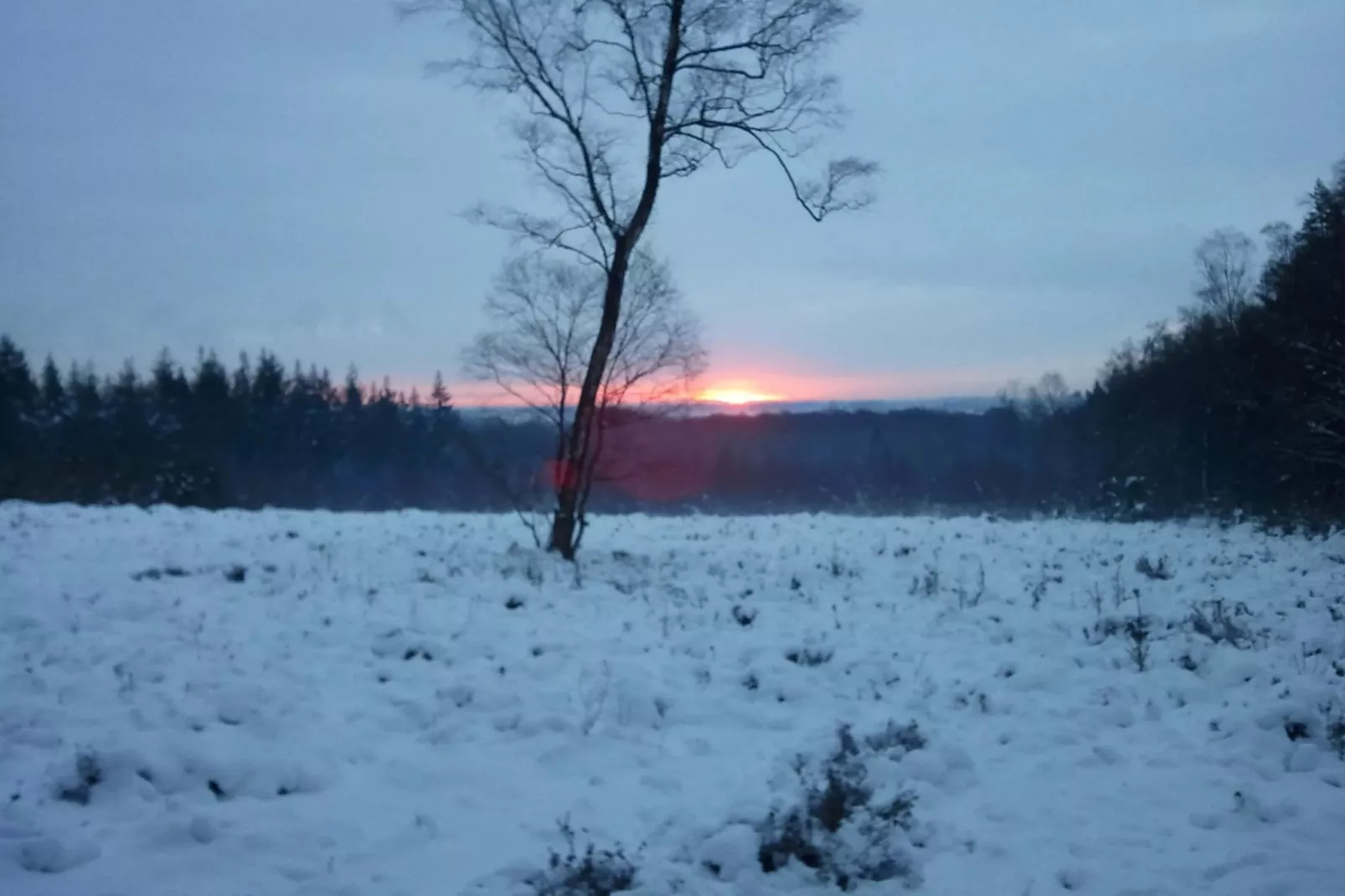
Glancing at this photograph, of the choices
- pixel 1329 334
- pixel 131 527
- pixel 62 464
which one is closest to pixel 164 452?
pixel 62 464

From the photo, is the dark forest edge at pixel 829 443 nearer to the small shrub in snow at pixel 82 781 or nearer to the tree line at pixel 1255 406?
the tree line at pixel 1255 406

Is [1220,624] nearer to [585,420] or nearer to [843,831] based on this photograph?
[843,831]

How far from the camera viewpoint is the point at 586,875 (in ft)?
16.8

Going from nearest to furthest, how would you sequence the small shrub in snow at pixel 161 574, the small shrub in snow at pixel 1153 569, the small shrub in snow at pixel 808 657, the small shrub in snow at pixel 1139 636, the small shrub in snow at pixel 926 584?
the small shrub in snow at pixel 1139 636, the small shrub in snow at pixel 808 657, the small shrub in snow at pixel 161 574, the small shrub in snow at pixel 926 584, the small shrub in snow at pixel 1153 569

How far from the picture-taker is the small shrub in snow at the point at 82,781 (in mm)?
5598

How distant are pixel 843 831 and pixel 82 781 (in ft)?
14.1

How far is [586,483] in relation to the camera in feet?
47.4

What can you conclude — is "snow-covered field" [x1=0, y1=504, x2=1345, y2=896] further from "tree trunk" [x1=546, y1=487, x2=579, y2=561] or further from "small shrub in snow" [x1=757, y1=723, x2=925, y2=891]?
"tree trunk" [x1=546, y1=487, x2=579, y2=561]

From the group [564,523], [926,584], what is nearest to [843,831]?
[926,584]

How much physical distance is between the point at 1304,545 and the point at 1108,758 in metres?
11.6

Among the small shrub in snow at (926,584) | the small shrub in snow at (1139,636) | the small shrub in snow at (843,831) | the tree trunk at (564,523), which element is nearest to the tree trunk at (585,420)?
the tree trunk at (564,523)

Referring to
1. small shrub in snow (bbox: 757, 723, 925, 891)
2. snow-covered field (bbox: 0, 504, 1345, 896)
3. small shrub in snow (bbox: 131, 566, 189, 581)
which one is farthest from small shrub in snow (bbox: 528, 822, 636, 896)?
small shrub in snow (bbox: 131, 566, 189, 581)

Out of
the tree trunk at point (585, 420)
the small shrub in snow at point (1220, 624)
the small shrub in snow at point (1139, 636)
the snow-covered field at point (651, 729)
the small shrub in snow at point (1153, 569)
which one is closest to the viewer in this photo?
the snow-covered field at point (651, 729)

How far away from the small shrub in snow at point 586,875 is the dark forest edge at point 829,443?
979 centimetres
